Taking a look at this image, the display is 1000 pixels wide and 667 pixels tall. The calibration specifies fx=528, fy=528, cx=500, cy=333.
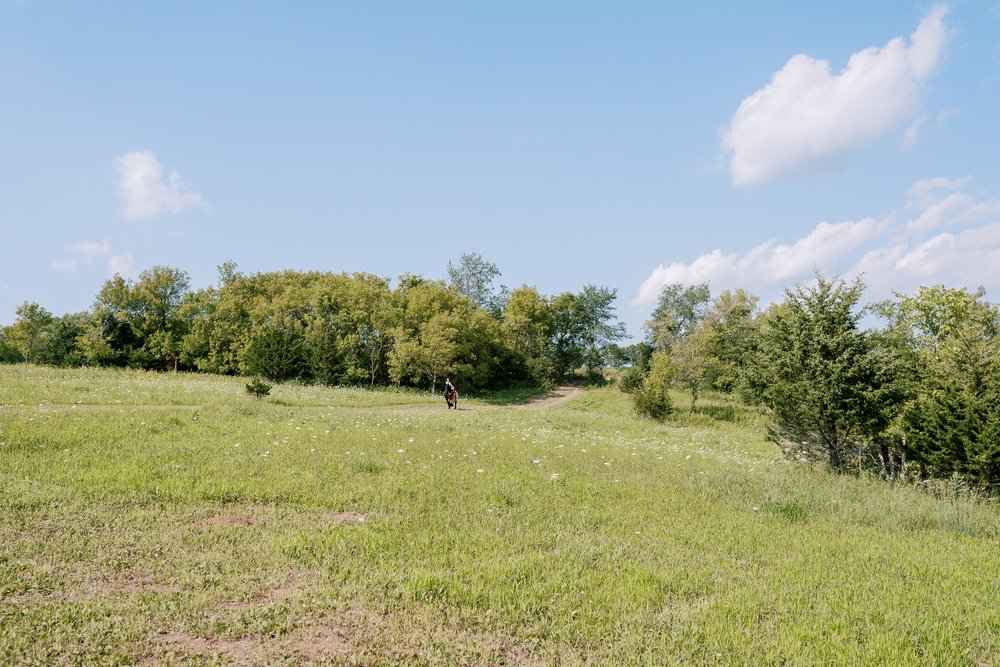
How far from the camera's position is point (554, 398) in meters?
60.1

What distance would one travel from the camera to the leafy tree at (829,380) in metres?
Result: 17.2

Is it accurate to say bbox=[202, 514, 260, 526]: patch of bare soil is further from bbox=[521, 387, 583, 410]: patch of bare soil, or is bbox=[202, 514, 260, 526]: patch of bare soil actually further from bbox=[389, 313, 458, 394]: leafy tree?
bbox=[521, 387, 583, 410]: patch of bare soil

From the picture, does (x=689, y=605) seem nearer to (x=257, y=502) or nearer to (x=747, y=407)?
(x=257, y=502)

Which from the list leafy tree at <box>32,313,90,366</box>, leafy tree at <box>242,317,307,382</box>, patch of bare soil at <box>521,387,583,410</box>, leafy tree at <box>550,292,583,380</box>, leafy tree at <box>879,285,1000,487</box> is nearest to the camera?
leafy tree at <box>879,285,1000,487</box>

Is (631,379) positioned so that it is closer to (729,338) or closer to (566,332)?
(729,338)

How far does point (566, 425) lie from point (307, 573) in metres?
21.4

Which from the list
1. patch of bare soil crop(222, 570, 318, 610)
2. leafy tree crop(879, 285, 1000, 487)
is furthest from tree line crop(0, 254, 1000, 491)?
patch of bare soil crop(222, 570, 318, 610)

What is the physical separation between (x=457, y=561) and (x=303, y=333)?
51.0 metres

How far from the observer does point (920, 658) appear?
16.9 feet

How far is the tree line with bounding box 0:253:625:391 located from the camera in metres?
51.0

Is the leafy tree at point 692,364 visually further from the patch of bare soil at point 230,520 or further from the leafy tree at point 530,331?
the patch of bare soil at point 230,520

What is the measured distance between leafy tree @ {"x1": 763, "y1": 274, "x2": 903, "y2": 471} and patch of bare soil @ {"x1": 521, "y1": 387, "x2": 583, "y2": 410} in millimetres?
31594

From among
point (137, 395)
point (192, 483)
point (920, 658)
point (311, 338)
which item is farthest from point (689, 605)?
point (311, 338)

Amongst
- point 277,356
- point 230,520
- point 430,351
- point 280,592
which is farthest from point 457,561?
point 277,356
